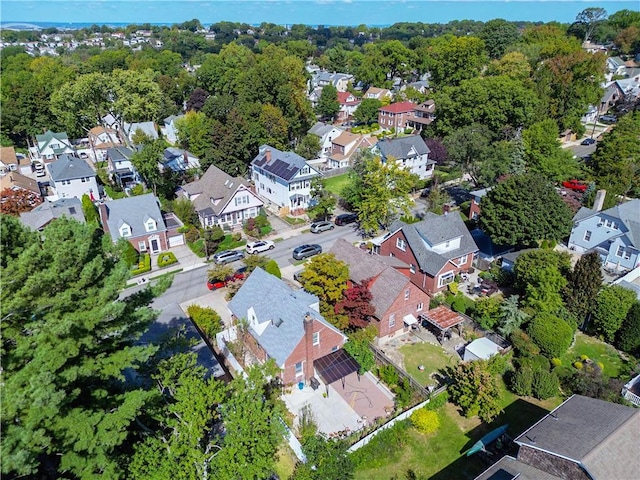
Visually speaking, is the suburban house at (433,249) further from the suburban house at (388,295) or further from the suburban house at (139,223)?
the suburban house at (139,223)

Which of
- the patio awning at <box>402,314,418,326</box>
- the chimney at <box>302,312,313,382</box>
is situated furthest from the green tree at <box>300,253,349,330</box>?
the patio awning at <box>402,314,418,326</box>

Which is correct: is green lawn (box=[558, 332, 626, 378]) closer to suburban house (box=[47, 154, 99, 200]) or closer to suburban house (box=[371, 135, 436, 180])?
suburban house (box=[371, 135, 436, 180])

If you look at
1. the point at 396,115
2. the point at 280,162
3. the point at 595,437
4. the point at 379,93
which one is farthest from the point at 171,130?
the point at 595,437

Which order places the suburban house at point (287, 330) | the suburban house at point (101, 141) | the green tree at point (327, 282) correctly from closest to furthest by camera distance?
the suburban house at point (287, 330) < the green tree at point (327, 282) < the suburban house at point (101, 141)

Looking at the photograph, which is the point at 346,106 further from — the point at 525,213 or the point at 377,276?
the point at 377,276

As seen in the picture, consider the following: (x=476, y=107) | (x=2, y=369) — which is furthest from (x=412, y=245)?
(x=476, y=107)

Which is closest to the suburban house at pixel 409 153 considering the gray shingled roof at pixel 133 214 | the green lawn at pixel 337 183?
the green lawn at pixel 337 183

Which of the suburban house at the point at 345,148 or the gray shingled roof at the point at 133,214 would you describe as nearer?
the gray shingled roof at the point at 133,214

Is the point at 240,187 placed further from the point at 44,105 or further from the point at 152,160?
the point at 44,105
